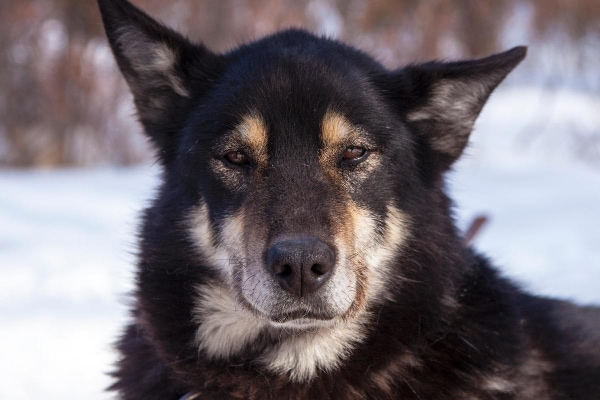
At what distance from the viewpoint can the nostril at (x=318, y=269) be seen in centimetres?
269

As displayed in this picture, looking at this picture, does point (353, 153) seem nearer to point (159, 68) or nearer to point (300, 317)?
point (300, 317)

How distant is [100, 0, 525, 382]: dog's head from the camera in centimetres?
282

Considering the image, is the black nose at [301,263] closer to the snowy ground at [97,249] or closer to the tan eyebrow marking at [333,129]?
the tan eyebrow marking at [333,129]

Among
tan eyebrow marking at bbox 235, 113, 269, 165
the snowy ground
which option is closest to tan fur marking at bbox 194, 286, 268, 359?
the snowy ground

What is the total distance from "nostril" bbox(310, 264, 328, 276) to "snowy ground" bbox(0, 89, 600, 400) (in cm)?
97

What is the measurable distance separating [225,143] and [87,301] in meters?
3.46

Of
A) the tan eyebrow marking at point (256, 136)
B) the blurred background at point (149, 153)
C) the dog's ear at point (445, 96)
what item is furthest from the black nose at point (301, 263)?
the blurred background at point (149, 153)

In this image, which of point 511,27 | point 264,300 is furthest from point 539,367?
point 511,27

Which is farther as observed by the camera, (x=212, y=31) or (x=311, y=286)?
(x=212, y=31)

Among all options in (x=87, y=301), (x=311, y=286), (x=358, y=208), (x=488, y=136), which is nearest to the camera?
(x=311, y=286)

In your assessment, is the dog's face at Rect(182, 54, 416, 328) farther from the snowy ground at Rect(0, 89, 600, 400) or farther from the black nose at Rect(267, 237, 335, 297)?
the snowy ground at Rect(0, 89, 600, 400)

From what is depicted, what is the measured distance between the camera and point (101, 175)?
11281 millimetres

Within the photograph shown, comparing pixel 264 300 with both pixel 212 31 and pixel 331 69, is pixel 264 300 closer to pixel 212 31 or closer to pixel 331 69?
pixel 331 69

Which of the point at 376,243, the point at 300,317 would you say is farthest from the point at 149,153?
the point at 300,317
